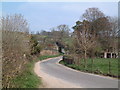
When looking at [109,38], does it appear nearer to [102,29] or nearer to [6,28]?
[102,29]

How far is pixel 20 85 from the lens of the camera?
6199 mm

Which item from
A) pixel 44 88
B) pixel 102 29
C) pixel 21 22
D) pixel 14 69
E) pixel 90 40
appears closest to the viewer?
pixel 14 69

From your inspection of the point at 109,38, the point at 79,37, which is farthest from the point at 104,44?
the point at 79,37

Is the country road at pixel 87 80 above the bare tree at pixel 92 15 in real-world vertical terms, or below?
below

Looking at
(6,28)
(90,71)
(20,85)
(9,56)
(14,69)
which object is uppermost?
(6,28)

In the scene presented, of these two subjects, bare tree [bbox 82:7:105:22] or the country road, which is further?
bare tree [bbox 82:7:105:22]

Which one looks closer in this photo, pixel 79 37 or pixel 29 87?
pixel 29 87

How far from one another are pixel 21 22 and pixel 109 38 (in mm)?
23079

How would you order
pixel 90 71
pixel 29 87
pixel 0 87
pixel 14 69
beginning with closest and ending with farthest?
pixel 0 87 < pixel 14 69 < pixel 29 87 < pixel 90 71

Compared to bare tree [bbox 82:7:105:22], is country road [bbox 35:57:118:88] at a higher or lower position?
lower

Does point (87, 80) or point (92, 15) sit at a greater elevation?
point (92, 15)

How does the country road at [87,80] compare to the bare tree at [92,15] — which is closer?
the country road at [87,80]

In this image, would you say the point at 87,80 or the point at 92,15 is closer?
the point at 87,80

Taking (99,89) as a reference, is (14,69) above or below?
above
